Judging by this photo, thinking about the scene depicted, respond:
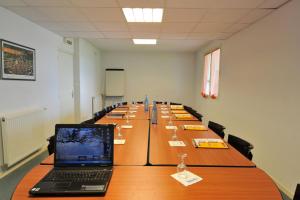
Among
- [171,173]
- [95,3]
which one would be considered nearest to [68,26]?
[95,3]

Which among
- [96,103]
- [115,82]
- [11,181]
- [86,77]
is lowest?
[11,181]

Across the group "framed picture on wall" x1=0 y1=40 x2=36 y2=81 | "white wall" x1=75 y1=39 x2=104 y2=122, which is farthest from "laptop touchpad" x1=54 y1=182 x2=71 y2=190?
"white wall" x1=75 y1=39 x2=104 y2=122

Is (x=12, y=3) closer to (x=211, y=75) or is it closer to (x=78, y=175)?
(x=78, y=175)

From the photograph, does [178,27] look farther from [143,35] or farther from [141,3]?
[141,3]

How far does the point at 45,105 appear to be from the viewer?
4125 millimetres

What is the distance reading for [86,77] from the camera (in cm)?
593

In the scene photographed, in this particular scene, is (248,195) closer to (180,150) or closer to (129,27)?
(180,150)

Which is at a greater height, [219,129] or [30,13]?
[30,13]

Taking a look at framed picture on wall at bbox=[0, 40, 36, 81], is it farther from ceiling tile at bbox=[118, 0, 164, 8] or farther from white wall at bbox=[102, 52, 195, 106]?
white wall at bbox=[102, 52, 195, 106]

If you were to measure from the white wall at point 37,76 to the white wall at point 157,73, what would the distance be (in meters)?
3.28

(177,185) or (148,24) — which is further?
(148,24)

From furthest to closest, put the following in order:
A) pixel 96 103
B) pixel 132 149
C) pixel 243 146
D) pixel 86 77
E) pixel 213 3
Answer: pixel 96 103
pixel 86 77
pixel 213 3
pixel 243 146
pixel 132 149

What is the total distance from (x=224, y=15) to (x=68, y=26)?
9.53 ft

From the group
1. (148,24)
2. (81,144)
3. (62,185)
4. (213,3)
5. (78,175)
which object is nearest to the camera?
(62,185)
